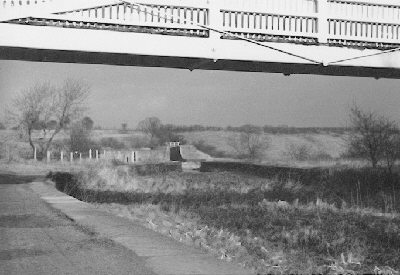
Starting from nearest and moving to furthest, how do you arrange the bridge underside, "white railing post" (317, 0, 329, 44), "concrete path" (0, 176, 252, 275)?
1. "concrete path" (0, 176, 252, 275)
2. the bridge underside
3. "white railing post" (317, 0, 329, 44)

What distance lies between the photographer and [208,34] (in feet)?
43.9

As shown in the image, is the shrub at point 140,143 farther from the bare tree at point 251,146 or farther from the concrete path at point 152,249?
the concrete path at point 152,249

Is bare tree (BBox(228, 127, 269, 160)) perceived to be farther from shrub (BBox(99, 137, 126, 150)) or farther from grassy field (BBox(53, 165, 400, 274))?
grassy field (BBox(53, 165, 400, 274))

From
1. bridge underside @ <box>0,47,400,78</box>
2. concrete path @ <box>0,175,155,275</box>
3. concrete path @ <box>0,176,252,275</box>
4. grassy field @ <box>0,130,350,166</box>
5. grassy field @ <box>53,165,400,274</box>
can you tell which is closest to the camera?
concrete path @ <box>0,176,252,275</box>

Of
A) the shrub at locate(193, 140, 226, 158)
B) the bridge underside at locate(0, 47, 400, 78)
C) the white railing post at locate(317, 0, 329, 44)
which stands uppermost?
the white railing post at locate(317, 0, 329, 44)

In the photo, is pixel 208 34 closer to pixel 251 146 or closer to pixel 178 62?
pixel 178 62

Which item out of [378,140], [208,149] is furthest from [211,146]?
[378,140]

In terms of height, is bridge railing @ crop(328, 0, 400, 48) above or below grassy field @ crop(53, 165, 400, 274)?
above

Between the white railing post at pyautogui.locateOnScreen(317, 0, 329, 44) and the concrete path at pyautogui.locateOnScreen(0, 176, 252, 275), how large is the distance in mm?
5998

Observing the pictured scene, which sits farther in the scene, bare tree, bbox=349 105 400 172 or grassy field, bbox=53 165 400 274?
bare tree, bbox=349 105 400 172

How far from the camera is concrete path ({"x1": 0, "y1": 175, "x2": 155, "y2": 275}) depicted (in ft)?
23.7

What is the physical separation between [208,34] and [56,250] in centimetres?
653

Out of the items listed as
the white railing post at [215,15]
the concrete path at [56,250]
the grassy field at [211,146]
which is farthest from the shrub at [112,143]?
the concrete path at [56,250]

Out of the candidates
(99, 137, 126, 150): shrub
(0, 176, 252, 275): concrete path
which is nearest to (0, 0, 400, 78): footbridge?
(0, 176, 252, 275): concrete path
